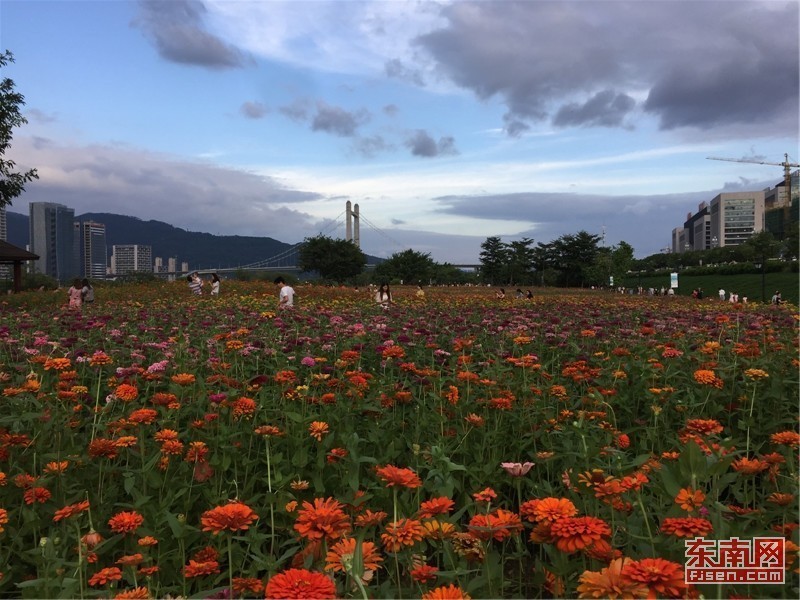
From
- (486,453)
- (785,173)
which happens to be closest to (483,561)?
(486,453)

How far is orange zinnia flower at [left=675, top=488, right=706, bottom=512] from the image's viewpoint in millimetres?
1354

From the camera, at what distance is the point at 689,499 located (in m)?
1.37

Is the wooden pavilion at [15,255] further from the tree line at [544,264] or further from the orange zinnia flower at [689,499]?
the tree line at [544,264]

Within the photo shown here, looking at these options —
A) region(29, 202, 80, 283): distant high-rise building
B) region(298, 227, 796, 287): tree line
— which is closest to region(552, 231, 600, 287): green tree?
region(298, 227, 796, 287): tree line

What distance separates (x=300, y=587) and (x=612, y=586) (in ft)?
1.81

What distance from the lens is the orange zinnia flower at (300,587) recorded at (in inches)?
41.5

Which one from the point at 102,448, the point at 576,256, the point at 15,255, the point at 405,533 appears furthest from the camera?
the point at 576,256

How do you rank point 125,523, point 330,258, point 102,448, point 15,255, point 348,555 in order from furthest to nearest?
Answer: point 330,258, point 15,255, point 102,448, point 125,523, point 348,555

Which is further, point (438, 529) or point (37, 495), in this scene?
point (37, 495)

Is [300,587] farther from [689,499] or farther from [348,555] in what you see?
[689,499]

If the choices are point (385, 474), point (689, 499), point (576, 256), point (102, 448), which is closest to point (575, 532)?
point (689, 499)

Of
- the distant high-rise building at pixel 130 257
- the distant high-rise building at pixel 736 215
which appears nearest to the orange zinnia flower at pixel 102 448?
the distant high-rise building at pixel 736 215

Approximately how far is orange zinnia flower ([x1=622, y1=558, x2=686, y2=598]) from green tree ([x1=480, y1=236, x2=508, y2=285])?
6983cm

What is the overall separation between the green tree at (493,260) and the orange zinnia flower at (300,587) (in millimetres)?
69942
